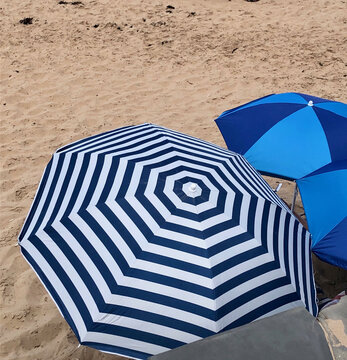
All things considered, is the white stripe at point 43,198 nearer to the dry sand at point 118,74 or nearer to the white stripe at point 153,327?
the white stripe at point 153,327

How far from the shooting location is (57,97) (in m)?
5.85

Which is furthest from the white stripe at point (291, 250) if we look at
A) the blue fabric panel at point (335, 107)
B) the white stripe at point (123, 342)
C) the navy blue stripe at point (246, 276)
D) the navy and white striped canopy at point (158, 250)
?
the blue fabric panel at point (335, 107)

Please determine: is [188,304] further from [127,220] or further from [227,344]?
[227,344]

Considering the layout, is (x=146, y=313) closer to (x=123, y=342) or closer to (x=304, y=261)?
(x=123, y=342)

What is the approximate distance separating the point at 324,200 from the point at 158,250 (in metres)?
1.26

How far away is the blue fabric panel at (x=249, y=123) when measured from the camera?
11.4 ft

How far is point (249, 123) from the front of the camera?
354cm

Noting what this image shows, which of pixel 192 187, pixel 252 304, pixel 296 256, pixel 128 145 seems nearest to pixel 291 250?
pixel 296 256

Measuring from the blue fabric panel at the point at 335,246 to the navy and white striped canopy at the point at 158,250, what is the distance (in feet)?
0.36

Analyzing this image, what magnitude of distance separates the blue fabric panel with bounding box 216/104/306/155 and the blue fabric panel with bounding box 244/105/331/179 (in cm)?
5

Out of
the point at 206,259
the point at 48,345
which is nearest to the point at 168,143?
the point at 206,259

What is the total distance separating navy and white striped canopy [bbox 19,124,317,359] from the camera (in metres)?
2.19

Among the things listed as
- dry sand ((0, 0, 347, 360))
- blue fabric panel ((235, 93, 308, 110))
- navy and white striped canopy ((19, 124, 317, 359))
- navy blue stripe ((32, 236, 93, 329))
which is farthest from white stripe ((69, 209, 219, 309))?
blue fabric panel ((235, 93, 308, 110))

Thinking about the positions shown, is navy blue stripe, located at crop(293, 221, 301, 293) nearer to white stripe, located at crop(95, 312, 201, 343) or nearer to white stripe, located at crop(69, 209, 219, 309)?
white stripe, located at crop(69, 209, 219, 309)
